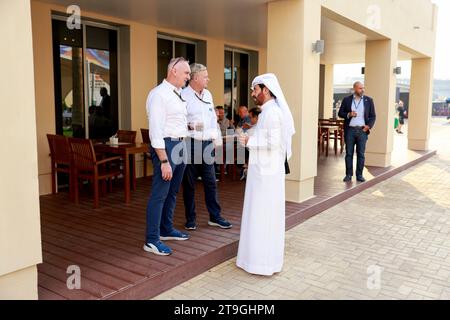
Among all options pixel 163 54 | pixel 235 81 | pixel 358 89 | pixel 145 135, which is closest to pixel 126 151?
pixel 145 135

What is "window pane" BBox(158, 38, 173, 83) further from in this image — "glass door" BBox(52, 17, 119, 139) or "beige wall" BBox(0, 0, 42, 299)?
"beige wall" BBox(0, 0, 42, 299)

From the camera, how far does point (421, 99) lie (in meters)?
11.9

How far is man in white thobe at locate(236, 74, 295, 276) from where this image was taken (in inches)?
134

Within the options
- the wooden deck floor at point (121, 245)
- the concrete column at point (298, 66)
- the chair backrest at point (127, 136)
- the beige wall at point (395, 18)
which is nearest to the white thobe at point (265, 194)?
the wooden deck floor at point (121, 245)

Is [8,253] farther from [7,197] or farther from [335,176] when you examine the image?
[335,176]

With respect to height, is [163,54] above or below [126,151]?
above

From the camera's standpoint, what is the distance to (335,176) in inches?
301

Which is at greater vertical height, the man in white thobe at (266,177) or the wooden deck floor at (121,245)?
the man in white thobe at (266,177)

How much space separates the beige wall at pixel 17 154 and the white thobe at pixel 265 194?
1.62 metres

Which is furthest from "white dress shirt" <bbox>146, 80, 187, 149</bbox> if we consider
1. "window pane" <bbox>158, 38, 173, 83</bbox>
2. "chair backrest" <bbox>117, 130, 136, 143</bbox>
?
"window pane" <bbox>158, 38, 173, 83</bbox>

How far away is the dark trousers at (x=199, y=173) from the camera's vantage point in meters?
4.03

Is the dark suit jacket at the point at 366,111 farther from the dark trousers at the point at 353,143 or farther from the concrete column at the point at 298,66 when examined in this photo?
the concrete column at the point at 298,66

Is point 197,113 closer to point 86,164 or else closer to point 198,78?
point 198,78

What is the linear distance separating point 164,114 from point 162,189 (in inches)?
23.8
